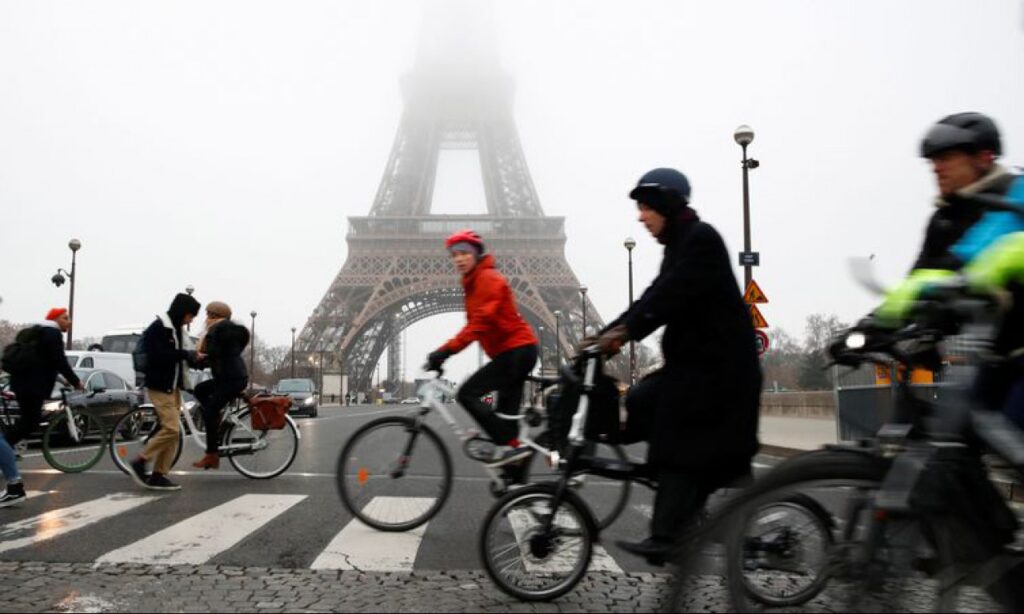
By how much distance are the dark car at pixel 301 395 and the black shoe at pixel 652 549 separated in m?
25.5

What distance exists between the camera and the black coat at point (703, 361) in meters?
3.05

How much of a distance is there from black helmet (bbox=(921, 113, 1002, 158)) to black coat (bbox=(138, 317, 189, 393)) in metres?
6.15

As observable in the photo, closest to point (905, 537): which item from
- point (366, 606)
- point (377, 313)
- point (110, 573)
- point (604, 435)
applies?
point (604, 435)

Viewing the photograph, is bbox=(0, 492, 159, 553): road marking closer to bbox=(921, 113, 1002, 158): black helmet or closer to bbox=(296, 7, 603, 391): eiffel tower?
bbox=(921, 113, 1002, 158): black helmet

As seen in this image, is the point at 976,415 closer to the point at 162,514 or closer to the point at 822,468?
the point at 822,468

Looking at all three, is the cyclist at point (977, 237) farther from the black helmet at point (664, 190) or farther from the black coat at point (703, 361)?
the black helmet at point (664, 190)

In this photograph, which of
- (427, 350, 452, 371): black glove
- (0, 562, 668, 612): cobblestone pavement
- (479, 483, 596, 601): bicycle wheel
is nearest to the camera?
(0, 562, 668, 612): cobblestone pavement

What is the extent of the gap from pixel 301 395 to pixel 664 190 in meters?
30.4

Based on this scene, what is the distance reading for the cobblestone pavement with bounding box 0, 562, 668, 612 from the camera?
317cm

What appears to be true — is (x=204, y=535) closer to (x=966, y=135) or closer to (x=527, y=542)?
(x=527, y=542)

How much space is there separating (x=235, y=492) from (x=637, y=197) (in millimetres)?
4681

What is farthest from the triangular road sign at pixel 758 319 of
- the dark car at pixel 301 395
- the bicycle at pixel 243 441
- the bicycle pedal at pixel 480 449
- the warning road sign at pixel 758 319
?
the dark car at pixel 301 395

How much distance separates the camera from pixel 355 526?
198 inches

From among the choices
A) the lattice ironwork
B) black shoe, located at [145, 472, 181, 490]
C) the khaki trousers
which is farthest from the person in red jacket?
the lattice ironwork
